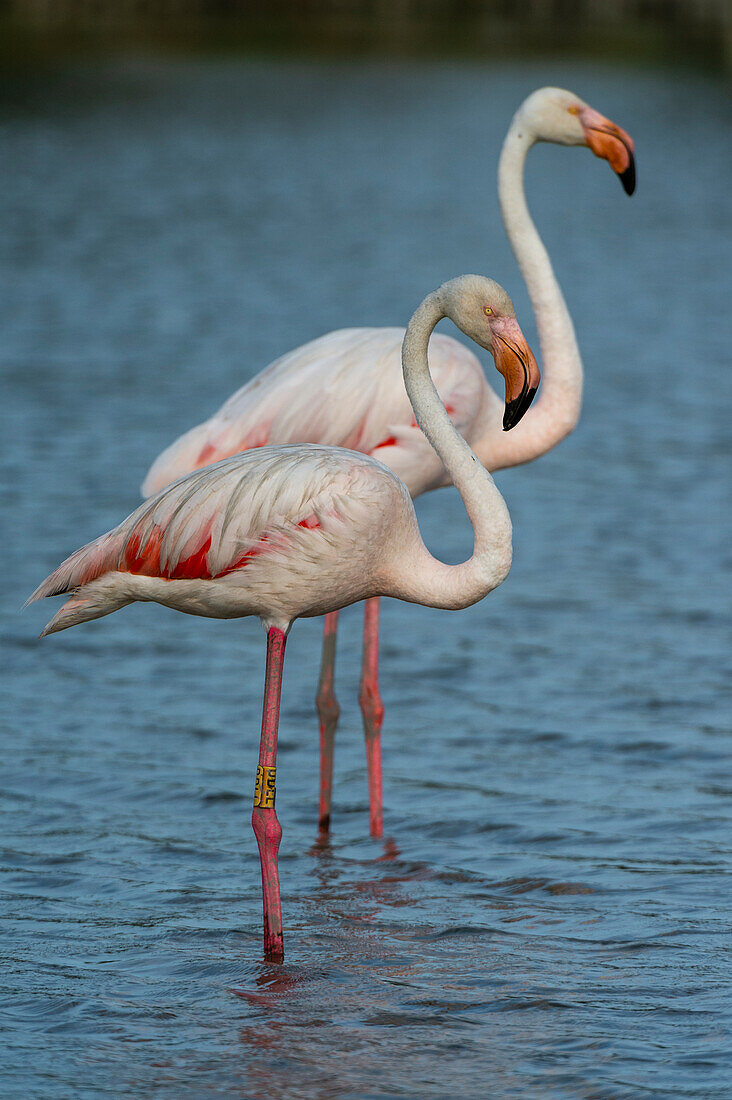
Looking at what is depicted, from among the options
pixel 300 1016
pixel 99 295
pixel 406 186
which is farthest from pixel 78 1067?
pixel 406 186

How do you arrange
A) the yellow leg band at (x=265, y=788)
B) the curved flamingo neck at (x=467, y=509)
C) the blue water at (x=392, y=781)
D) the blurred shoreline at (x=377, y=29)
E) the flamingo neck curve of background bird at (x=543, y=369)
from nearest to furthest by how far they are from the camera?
the blue water at (x=392, y=781), the curved flamingo neck at (x=467, y=509), the yellow leg band at (x=265, y=788), the flamingo neck curve of background bird at (x=543, y=369), the blurred shoreline at (x=377, y=29)

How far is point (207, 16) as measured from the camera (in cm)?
4897

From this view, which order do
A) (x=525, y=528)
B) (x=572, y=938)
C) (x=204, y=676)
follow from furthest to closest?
1. (x=525, y=528)
2. (x=204, y=676)
3. (x=572, y=938)

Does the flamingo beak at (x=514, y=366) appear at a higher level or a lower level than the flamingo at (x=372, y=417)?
higher

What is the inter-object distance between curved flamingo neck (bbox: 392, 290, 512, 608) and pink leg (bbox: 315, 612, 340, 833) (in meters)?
1.36

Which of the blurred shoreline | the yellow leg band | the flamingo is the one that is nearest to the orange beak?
the flamingo

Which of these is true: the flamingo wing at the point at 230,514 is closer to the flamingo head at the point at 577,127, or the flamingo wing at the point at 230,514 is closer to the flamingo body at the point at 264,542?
the flamingo body at the point at 264,542

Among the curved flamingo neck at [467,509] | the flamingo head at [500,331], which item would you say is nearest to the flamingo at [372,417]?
the curved flamingo neck at [467,509]

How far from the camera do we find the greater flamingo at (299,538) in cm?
489

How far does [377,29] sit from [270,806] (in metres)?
46.0

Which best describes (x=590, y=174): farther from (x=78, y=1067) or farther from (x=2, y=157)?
(x=78, y=1067)

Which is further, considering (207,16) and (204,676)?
(207,16)

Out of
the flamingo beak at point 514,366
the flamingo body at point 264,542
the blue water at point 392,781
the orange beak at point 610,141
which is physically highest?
the orange beak at point 610,141

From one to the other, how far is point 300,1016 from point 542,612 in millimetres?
4496
